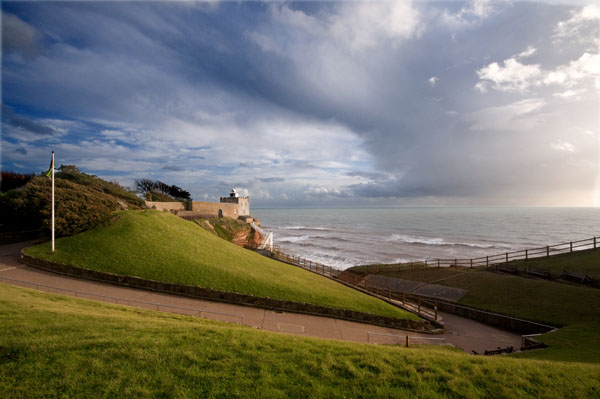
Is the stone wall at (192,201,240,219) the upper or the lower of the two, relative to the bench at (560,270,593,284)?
upper

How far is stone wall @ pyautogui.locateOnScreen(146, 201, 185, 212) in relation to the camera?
35.8 meters

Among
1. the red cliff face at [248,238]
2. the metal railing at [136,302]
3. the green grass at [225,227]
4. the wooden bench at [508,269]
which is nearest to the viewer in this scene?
the metal railing at [136,302]

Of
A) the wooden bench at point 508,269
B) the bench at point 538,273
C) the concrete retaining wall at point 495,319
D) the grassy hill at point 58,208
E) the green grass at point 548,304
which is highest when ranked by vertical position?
the grassy hill at point 58,208

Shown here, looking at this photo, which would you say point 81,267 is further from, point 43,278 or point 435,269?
point 435,269

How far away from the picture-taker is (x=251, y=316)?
40.7ft

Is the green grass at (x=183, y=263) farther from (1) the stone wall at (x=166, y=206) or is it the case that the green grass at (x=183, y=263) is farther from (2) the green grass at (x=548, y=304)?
(1) the stone wall at (x=166, y=206)

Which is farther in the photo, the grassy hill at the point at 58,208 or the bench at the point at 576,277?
the grassy hill at the point at 58,208

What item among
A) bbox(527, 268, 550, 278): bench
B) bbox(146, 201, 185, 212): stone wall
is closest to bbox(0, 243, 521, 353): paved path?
bbox(527, 268, 550, 278): bench

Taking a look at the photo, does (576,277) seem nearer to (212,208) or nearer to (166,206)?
(212,208)

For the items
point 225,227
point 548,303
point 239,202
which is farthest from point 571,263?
point 239,202

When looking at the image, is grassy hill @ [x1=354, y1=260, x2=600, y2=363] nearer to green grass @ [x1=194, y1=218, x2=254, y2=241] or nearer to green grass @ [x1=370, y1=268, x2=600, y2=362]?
green grass @ [x1=370, y1=268, x2=600, y2=362]

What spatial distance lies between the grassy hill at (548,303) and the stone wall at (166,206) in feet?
109

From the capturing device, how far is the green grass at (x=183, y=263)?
14625 mm

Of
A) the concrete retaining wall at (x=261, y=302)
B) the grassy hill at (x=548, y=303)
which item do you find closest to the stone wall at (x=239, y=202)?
the concrete retaining wall at (x=261, y=302)
